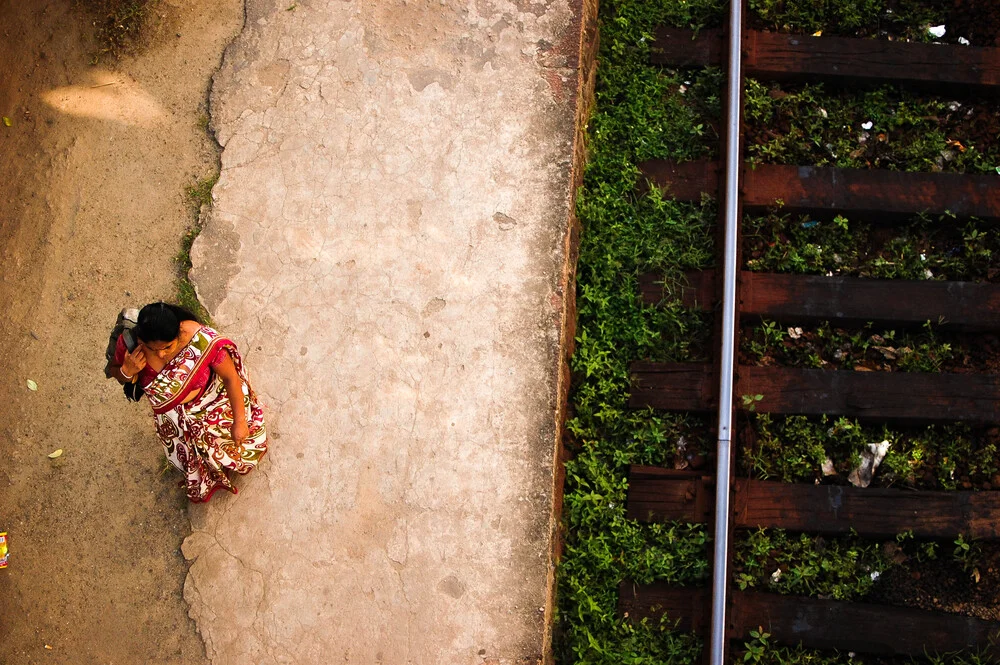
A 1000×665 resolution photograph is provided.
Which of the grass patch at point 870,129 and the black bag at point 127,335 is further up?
the grass patch at point 870,129

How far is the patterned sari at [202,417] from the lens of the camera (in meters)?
3.58

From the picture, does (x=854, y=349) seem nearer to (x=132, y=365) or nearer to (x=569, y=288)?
(x=569, y=288)

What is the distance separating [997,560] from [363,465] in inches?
128

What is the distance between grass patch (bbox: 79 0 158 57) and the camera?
189 inches

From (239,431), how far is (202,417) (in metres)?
0.19

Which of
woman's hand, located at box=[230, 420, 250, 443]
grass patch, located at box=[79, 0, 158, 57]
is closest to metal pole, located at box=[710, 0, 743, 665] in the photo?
woman's hand, located at box=[230, 420, 250, 443]

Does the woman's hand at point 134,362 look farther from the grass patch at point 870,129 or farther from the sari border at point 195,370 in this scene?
the grass patch at point 870,129

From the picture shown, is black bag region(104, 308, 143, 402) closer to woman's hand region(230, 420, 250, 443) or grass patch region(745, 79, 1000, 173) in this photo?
woman's hand region(230, 420, 250, 443)

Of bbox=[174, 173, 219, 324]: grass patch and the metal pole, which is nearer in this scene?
the metal pole

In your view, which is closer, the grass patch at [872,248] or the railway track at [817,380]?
the railway track at [817,380]

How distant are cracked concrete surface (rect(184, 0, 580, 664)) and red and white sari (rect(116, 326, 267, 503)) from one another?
0.56 ft

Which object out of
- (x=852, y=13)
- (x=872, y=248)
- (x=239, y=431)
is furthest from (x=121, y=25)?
(x=872, y=248)

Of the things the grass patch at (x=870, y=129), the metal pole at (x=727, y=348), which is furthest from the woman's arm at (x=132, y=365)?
the grass patch at (x=870, y=129)

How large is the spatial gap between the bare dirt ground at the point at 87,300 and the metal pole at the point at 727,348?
8.61 ft
